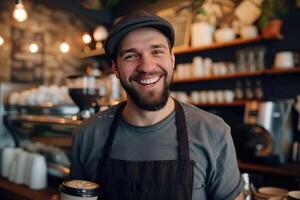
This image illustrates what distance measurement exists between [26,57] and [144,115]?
4341 mm

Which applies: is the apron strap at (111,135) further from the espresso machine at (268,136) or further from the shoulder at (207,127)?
the espresso machine at (268,136)

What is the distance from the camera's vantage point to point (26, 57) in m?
5.16

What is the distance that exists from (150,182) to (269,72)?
2882mm

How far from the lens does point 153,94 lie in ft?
4.36

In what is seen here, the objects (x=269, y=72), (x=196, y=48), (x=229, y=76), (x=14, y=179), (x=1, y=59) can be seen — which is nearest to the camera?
(x=14, y=179)

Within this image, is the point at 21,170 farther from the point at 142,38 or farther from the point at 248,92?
the point at 248,92

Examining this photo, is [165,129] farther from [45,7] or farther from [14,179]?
[45,7]

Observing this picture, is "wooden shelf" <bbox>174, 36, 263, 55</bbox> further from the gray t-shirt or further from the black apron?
the black apron

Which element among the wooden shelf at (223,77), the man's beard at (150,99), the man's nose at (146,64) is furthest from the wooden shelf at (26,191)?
the wooden shelf at (223,77)

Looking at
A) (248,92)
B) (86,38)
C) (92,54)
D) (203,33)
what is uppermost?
(86,38)


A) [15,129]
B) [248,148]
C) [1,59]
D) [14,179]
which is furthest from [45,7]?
[248,148]

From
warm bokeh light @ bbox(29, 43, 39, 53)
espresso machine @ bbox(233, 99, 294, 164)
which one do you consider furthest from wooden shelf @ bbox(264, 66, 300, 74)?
warm bokeh light @ bbox(29, 43, 39, 53)

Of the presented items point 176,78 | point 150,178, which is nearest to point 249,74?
point 176,78

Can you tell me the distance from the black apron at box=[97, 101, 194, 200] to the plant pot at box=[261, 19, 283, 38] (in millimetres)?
2758
